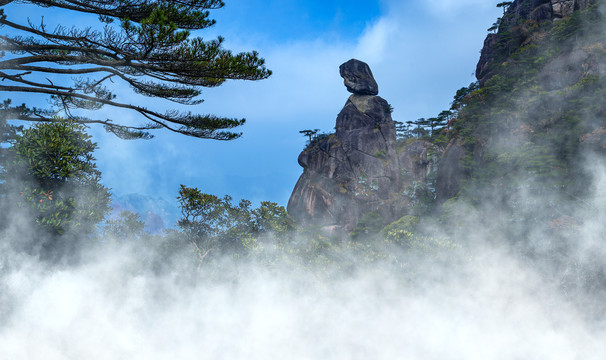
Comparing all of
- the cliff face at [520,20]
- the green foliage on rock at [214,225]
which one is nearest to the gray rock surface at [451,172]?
the cliff face at [520,20]

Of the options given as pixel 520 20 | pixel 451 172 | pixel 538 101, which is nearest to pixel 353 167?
pixel 451 172

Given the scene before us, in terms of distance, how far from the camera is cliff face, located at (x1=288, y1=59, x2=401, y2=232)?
103 feet

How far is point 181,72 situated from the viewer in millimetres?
6875

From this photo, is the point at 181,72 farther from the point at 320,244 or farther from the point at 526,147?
the point at 526,147

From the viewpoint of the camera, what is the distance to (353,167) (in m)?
33.1

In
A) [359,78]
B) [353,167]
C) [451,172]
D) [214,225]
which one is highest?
[359,78]

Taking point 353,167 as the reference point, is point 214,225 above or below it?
below

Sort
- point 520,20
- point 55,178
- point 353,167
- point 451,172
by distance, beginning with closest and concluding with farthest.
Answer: point 55,178 < point 451,172 < point 520,20 < point 353,167

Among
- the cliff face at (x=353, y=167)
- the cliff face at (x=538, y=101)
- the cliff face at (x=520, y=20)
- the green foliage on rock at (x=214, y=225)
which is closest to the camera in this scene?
the green foliage on rock at (x=214, y=225)

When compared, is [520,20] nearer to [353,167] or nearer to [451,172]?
[451,172]

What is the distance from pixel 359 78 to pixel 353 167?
11.5m

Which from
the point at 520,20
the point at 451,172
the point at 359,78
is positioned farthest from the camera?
the point at 359,78

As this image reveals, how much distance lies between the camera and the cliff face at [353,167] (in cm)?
3136

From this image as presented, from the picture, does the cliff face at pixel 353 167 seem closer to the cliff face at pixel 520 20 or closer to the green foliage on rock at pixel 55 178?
the cliff face at pixel 520 20
